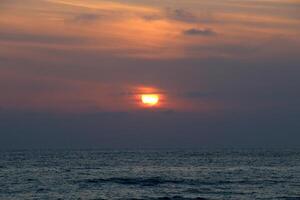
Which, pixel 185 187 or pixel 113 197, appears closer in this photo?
pixel 113 197

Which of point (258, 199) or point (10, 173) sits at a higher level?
point (10, 173)

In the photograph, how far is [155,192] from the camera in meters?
57.8

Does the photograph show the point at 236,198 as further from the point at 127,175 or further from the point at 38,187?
the point at 127,175

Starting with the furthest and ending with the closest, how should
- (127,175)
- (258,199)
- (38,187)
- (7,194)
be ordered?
(127,175) < (38,187) < (7,194) < (258,199)

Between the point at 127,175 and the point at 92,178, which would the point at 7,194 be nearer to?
the point at 92,178

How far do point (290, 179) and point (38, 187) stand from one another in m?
27.9

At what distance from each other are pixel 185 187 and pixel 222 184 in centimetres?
459

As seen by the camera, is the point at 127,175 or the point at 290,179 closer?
the point at 290,179

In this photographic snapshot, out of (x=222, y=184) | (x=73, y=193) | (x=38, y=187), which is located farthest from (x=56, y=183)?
(x=222, y=184)

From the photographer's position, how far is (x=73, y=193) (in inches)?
2196

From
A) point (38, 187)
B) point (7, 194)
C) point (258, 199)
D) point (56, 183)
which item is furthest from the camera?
point (56, 183)

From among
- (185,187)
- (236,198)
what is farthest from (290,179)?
(236,198)

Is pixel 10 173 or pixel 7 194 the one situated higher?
pixel 10 173

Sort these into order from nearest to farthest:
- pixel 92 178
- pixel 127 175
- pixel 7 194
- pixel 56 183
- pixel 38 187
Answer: pixel 7 194
pixel 38 187
pixel 56 183
pixel 92 178
pixel 127 175
